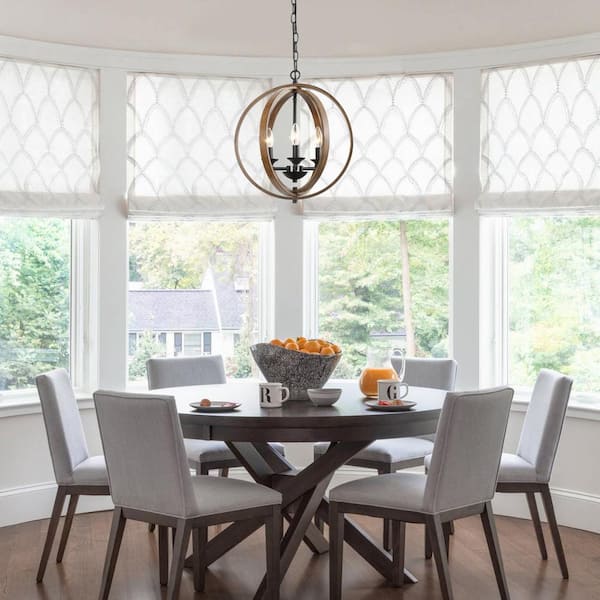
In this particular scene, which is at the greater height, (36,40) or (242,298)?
(36,40)

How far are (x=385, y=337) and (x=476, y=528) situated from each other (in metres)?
1.32

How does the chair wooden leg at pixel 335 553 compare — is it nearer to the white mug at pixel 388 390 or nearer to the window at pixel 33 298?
the white mug at pixel 388 390

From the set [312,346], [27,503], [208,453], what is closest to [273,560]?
[312,346]

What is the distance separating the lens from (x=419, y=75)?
16.6 ft

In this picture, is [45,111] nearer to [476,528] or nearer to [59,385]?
[59,385]

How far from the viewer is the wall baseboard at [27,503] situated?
457 cm

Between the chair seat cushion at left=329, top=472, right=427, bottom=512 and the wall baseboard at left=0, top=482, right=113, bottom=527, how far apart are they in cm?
212

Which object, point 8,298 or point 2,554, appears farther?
point 8,298

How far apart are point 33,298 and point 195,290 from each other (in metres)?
0.95

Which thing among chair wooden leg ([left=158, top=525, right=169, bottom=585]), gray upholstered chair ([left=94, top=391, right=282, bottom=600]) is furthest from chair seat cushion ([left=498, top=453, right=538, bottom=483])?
chair wooden leg ([left=158, top=525, right=169, bottom=585])

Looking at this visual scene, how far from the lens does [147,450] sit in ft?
9.80

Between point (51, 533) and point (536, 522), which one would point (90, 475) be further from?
point (536, 522)

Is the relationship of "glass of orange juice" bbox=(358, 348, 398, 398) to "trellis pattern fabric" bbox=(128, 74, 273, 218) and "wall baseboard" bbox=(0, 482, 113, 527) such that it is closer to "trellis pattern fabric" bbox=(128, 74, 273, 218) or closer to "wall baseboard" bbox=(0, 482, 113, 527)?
"trellis pattern fabric" bbox=(128, 74, 273, 218)

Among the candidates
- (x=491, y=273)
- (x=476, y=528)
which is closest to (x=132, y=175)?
(x=491, y=273)
